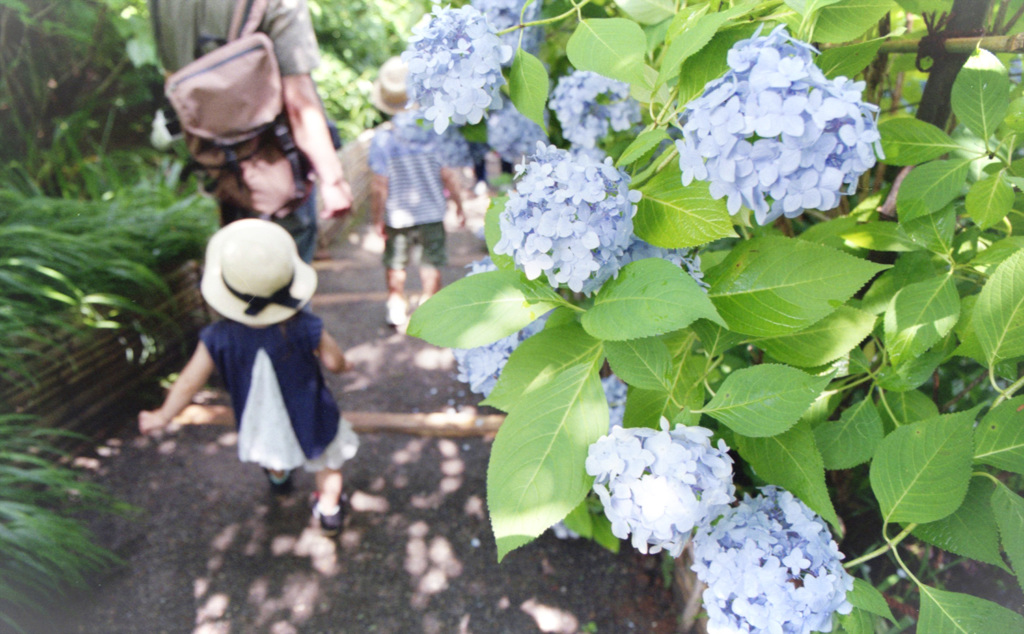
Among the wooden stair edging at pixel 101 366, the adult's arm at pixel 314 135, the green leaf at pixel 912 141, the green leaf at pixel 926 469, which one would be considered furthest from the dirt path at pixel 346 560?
the green leaf at pixel 912 141

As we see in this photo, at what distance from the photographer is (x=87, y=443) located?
9.16ft

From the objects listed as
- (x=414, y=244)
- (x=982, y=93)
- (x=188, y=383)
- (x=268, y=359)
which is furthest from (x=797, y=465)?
(x=414, y=244)

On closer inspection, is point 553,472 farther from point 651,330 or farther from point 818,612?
point 818,612

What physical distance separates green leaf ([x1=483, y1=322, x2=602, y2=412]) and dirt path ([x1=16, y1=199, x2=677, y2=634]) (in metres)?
1.48

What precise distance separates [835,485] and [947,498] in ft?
3.63

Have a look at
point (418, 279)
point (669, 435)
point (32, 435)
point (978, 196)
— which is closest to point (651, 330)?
point (669, 435)

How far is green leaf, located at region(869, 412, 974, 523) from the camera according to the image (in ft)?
2.39

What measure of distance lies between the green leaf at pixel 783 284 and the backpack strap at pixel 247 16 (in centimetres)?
225

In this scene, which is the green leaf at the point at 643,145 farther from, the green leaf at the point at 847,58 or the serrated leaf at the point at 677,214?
the green leaf at the point at 847,58

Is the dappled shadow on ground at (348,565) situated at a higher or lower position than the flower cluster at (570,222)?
lower

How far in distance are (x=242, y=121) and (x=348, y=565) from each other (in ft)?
5.75

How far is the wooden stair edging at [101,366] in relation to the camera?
8.71 ft

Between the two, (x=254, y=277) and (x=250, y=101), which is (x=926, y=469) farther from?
(x=250, y=101)

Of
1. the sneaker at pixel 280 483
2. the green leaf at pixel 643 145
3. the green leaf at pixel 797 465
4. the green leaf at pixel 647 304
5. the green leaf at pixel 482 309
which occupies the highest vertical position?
the green leaf at pixel 643 145
